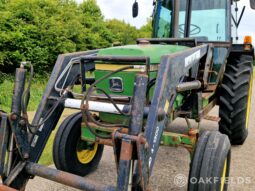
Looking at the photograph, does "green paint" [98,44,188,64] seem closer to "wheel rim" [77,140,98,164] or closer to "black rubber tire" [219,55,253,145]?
"wheel rim" [77,140,98,164]

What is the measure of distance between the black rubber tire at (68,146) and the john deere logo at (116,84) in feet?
2.58

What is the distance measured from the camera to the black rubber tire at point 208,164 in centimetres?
272

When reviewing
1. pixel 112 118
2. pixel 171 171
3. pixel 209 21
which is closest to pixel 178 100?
pixel 112 118

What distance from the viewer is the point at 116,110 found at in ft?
9.44

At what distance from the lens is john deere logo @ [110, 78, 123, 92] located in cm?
324

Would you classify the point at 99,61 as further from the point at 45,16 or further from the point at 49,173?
the point at 45,16

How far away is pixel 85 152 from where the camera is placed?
4043 mm

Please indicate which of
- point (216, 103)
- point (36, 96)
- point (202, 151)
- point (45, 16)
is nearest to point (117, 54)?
point (202, 151)

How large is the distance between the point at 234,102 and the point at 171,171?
1319 millimetres

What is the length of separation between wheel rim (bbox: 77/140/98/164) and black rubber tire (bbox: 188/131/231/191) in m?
1.53

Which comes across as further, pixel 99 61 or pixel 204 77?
pixel 204 77

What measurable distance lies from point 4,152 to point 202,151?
5.25 ft

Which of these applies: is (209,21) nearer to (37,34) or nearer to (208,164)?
(208,164)

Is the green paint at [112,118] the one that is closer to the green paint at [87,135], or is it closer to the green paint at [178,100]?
the green paint at [87,135]
